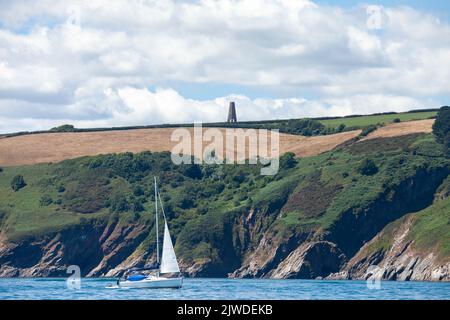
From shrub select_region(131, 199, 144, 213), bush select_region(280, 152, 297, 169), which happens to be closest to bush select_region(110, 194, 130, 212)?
shrub select_region(131, 199, 144, 213)

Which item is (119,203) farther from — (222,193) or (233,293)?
(233,293)

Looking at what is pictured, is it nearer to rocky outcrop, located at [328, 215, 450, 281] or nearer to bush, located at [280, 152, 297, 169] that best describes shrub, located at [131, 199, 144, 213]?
bush, located at [280, 152, 297, 169]

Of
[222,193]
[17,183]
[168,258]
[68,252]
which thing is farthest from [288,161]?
[168,258]
